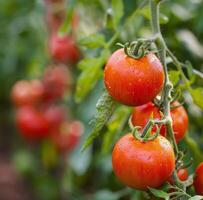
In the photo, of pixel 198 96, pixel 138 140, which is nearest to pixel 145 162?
pixel 138 140

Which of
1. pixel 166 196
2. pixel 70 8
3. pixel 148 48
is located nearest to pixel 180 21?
pixel 70 8

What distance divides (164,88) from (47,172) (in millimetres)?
3051

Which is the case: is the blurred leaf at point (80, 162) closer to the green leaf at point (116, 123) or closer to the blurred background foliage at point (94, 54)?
the blurred background foliage at point (94, 54)

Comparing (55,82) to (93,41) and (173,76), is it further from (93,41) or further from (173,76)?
(173,76)

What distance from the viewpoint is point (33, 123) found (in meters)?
2.96

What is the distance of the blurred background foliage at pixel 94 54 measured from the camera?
1432 millimetres

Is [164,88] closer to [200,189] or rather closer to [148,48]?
[148,48]

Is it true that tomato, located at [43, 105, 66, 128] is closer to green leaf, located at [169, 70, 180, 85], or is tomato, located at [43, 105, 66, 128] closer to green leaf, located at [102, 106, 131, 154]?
green leaf, located at [102, 106, 131, 154]

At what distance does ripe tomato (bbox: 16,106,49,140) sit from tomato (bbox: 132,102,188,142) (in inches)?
71.7

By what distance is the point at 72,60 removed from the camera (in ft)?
9.07

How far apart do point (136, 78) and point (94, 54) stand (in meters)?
0.78

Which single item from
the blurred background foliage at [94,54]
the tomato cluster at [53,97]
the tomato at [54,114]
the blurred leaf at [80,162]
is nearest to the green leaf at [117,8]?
the blurred background foliage at [94,54]

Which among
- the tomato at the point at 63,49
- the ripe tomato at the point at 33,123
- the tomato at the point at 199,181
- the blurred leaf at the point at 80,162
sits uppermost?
the tomato at the point at 199,181

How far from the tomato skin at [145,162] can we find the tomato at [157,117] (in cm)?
6
